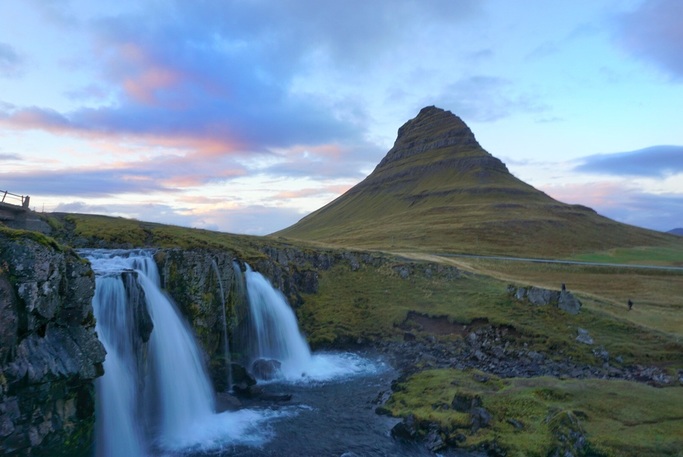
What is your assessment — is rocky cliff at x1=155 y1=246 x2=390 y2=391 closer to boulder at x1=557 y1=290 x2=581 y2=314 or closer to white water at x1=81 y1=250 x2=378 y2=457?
white water at x1=81 y1=250 x2=378 y2=457

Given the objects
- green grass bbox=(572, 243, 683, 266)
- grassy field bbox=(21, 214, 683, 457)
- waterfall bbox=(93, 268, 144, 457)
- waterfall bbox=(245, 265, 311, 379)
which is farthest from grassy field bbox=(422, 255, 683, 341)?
waterfall bbox=(93, 268, 144, 457)

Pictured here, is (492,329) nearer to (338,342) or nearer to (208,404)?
(338,342)

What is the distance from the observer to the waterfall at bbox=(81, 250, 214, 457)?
24141 millimetres

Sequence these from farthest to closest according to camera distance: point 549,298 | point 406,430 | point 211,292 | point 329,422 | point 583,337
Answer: point 549,298 < point 583,337 < point 211,292 < point 329,422 < point 406,430

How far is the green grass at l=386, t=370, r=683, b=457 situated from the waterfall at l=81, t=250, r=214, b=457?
568 inches

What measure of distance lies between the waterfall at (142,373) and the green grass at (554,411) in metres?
14.4

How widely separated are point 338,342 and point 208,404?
1950 cm

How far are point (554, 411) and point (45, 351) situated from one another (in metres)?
28.5

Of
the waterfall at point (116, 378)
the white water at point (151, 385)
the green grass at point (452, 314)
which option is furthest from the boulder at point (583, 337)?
the waterfall at point (116, 378)

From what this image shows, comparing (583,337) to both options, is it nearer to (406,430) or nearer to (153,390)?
(406,430)

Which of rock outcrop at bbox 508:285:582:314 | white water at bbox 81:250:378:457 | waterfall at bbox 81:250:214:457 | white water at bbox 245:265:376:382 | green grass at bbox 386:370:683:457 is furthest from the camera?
rock outcrop at bbox 508:285:582:314

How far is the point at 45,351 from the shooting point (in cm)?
1988

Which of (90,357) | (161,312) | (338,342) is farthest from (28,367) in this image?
(338,342)

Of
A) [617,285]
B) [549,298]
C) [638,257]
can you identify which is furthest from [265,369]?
[638,257]
